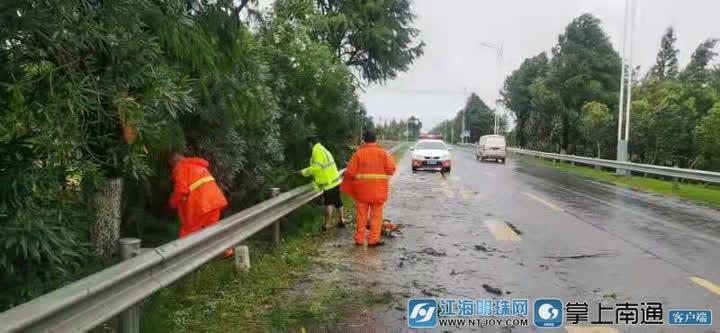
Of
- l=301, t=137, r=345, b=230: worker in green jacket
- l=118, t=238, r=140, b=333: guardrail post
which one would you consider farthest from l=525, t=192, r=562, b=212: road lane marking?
l=118, t=238, r=140, b=333: guardrail post

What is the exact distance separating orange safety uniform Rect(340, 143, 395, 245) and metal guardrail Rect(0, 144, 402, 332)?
2673mm

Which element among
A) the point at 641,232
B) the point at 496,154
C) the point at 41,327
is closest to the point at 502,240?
the point at 641,232

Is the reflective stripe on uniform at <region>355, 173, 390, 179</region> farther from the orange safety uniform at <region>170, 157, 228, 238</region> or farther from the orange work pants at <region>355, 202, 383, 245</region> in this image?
the orange safety uniform at <region>170, 157, 228, 238</region>

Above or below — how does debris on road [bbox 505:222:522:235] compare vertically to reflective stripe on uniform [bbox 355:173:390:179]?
below

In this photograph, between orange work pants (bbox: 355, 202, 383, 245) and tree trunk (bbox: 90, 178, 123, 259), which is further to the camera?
orange work pants (bbox: 355, 202, 383, 245)

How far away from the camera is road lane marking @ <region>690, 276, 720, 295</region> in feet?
19.2

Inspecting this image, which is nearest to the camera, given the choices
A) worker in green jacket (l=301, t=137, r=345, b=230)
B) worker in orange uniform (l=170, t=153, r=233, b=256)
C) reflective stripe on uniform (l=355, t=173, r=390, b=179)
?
worker in orange uniform (l=170, t=153, r=233, b=256)

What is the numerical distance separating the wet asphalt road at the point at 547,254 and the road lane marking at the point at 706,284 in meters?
0.01

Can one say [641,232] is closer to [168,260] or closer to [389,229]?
[389,229]

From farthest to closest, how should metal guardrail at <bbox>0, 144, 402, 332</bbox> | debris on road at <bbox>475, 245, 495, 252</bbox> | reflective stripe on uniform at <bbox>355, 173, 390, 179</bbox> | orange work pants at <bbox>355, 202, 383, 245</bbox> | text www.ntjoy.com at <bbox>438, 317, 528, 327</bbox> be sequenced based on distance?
reflective stripe on uniform at <bbox>355, 173, 390, 179</bbox> < orange work pants at <bbox>355, 202, 383, 245</bbox> < debris on road at <bbox>475, 245, 495, 252</bbox> < text www.ntjoy.com at <bbox>438, 317, 528, 327</bbox> < metal guardrail at <bbox>0, 144, 402, 332</bbox>

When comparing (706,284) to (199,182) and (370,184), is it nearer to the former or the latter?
(370,184)

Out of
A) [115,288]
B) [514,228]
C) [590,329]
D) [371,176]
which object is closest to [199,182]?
[371,176]

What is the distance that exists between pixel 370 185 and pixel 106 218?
3.67m

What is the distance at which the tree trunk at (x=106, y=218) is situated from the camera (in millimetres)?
5641
